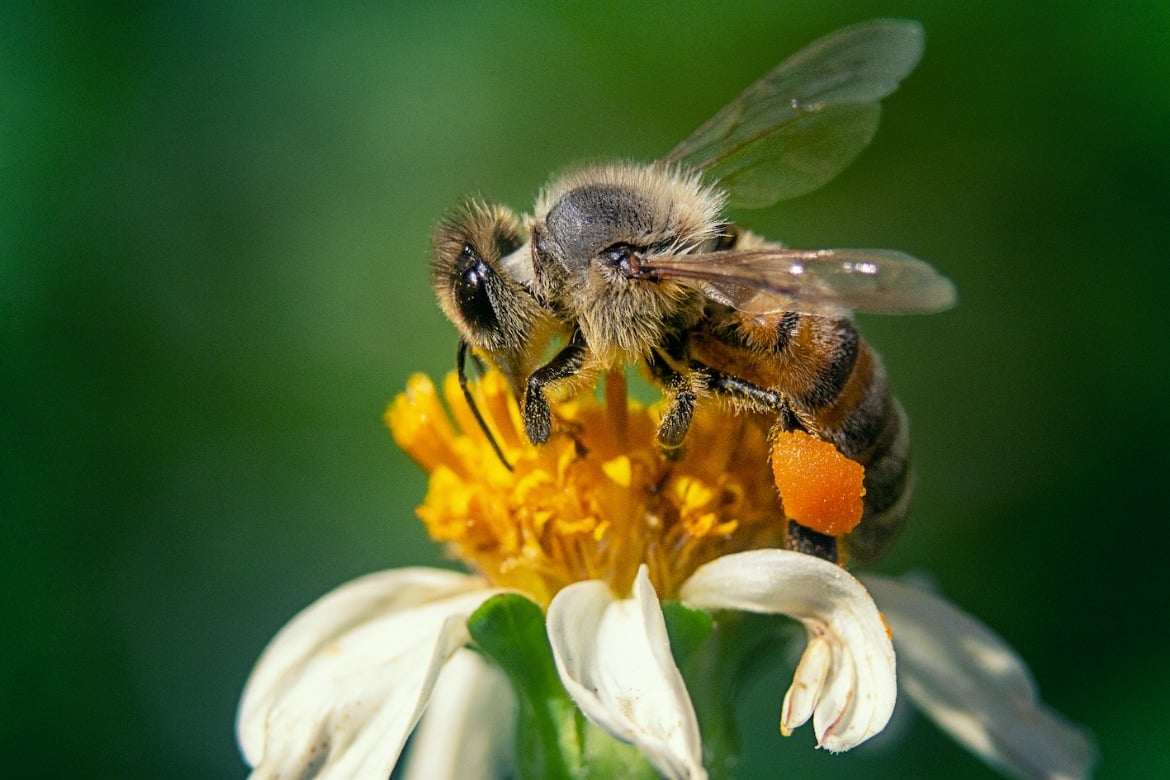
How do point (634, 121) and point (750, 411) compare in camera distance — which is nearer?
point (750, 411)

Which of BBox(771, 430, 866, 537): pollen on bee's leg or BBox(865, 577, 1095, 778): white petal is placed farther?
BBox(865, 577, 1095, 778): white petal

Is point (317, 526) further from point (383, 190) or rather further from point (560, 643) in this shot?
point (560, 643)

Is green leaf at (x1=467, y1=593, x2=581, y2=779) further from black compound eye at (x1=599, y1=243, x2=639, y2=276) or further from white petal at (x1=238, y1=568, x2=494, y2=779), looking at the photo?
black compound eye at (x1=599, y1=243, x2=639, y2=276)

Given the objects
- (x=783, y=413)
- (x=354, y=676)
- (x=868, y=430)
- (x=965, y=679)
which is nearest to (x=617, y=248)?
(x=783, y=413)

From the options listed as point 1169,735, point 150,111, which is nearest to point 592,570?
point 1169,735

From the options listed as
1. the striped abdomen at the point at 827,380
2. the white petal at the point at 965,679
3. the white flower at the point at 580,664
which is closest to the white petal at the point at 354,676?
the white flower at the point at 580,664

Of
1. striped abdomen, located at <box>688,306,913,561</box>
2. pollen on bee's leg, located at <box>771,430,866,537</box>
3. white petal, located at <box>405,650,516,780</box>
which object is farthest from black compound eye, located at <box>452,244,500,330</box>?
white petal, located at <box>405,650,516,780</box>
